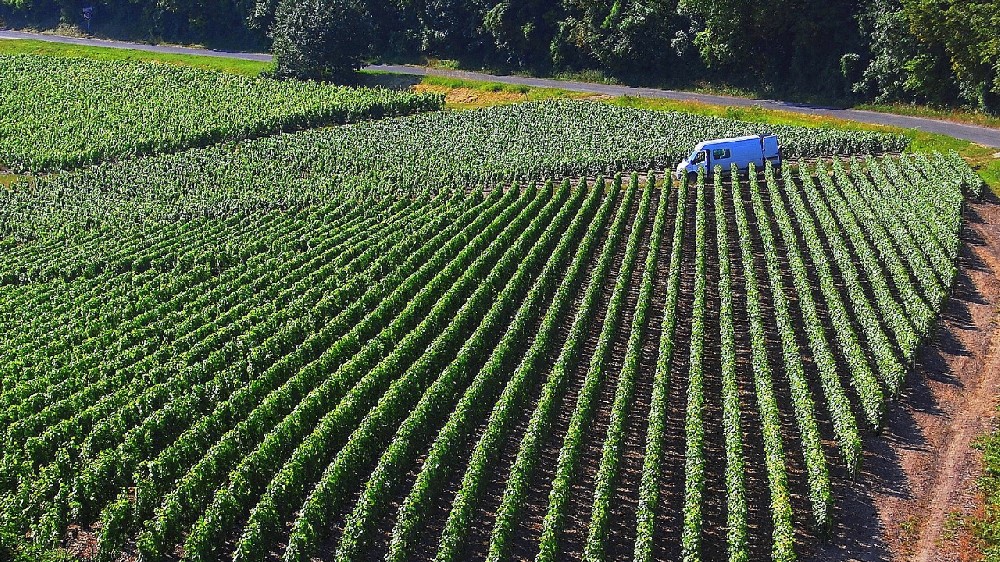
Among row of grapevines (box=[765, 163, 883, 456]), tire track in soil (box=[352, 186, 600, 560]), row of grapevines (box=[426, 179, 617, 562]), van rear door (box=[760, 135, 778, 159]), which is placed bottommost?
tire track in soil (box=[352, 186, 600, 560])

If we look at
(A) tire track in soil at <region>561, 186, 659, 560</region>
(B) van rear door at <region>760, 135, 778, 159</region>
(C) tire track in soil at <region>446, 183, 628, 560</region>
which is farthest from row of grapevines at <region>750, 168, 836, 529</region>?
(B) van rear door at <region>760, 135, 778, 159</region>

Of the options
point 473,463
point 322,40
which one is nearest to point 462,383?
point 473,463

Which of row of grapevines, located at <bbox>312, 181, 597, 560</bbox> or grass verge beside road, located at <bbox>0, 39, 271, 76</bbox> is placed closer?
row of grapevines, located at <bbox>312, 181, 597, 560</bbox>

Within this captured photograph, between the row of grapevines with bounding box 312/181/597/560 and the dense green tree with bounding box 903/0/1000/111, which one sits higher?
the dense green tree with bounding box 903/0/1000/111

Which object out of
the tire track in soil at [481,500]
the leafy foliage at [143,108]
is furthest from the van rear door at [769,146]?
the leafy foliage at [143,108]

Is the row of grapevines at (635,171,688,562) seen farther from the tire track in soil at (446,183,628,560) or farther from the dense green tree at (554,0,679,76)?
the dense green tree at (554,0,679,76)

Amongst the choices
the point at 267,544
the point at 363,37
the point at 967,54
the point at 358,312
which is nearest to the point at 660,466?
the point at 267,544

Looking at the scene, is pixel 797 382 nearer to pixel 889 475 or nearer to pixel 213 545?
pixel 889 475
